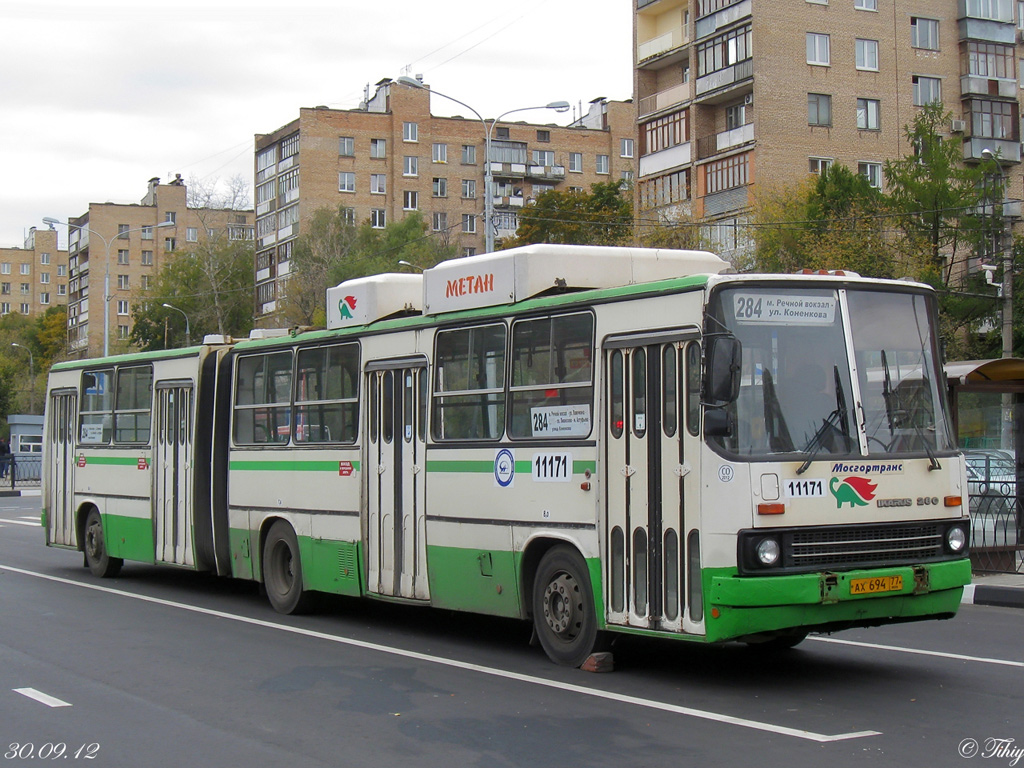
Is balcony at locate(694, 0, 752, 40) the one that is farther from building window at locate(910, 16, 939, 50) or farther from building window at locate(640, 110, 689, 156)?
building window at locate(910, 16, 939, 50)

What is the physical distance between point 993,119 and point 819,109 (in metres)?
9.32

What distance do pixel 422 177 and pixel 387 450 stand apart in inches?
3121

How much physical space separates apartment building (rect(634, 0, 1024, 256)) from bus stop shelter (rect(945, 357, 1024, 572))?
31.0m

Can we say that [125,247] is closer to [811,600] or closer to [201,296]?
[201,296]

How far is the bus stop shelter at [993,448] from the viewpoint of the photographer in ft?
52.5

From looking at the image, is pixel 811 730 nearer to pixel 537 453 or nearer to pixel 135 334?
pixel 537 453

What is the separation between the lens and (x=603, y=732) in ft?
25.2

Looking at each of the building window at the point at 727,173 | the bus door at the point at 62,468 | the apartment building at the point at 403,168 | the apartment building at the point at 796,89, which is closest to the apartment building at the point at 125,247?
the apartment building at the point at 403,168

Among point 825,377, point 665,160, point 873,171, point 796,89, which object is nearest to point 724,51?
point 796,89

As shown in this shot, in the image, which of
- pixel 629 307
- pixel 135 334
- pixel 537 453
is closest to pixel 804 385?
pixel 629 307

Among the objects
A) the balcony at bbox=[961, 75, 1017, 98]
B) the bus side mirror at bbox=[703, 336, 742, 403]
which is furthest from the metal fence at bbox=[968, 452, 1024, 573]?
the balcony at bbox=[961, 75, 1017, 98]

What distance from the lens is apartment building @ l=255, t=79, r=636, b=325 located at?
8631cm

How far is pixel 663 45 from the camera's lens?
57188 millimetres

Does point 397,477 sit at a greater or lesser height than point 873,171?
lesser
